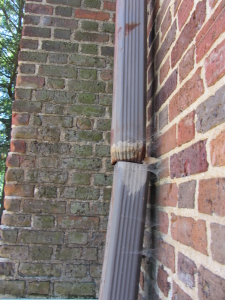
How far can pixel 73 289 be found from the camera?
1.81 m

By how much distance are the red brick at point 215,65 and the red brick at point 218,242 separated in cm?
33

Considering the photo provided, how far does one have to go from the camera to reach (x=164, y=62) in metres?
1.02

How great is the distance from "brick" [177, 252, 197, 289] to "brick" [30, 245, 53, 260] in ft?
4.31

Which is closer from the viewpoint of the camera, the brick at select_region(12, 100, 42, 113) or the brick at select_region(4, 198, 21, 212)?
the brick at select_region(4, 198, 21, 212)

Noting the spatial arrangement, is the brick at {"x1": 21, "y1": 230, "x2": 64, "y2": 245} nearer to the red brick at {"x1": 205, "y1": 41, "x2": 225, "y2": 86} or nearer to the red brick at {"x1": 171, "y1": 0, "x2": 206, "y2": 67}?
the red brick at {"x1": 171, "y1": 0, "x2": 206, "y2": 67}

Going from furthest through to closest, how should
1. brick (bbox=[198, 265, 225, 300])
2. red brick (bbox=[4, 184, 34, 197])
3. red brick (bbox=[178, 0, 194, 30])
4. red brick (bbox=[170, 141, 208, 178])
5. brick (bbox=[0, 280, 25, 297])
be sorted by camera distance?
red brick (bbox=[4, 184, 34, 197]) < brick (bbox=[0, 280, 25, 297]) < red brick (bbox=[178, 0, 194, 30]) < red brick (bbox=[170, 141, 208, 178]) < brick (bbox=[198, 265, 225, 300])

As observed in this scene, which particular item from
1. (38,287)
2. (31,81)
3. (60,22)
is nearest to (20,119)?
(31,81)

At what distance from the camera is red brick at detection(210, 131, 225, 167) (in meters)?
0.56

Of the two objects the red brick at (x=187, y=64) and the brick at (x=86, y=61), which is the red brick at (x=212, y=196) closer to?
the red brick at (x=187, y=64)

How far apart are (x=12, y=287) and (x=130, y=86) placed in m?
1.59

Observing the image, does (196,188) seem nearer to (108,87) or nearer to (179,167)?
(179,167)

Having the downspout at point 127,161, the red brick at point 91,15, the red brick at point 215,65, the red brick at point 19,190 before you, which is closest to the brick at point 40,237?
the red brick at point 19,190

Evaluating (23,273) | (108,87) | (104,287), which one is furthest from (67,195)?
(104,287)

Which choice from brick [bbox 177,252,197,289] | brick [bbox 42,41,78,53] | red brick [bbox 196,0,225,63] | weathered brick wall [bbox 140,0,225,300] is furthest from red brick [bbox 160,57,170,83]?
brick [bbox 42,41,78,53]
